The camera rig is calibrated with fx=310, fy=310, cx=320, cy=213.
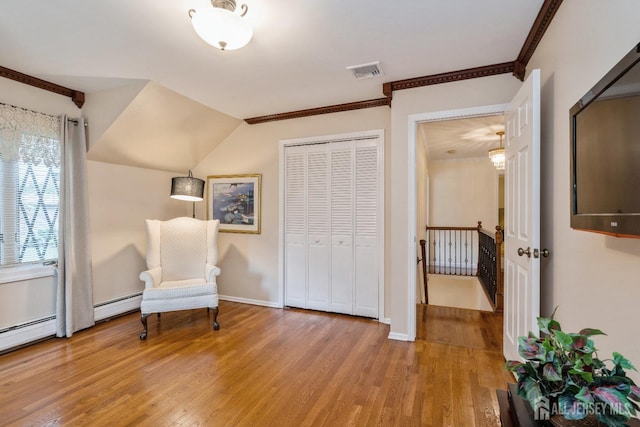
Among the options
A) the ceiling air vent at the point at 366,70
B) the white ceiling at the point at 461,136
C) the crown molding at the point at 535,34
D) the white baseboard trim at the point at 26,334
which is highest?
the ceiling air vent at the point at 366,70

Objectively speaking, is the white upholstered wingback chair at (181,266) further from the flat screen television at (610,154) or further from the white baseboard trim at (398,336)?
the flat screen television at (610,154)

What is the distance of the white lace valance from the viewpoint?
270cm

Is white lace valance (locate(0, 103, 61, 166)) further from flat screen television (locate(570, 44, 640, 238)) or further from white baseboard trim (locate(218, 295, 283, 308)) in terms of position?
flat screen television (locate(570, 44, 640, 238))

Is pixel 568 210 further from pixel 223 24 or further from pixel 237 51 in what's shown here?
pixel 237 51

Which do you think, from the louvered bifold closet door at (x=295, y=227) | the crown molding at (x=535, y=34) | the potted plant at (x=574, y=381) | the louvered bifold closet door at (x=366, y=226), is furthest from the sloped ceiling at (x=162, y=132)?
the potted plant at (x=574, y=381)

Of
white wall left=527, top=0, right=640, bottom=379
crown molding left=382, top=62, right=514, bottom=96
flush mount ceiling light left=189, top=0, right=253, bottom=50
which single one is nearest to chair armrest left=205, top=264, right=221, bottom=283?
flush mount ceiling light left=189, top=0, right=253, bottom=50

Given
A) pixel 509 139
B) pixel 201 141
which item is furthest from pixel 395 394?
pixel 201 141

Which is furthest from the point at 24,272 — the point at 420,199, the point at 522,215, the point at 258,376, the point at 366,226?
the point at 420,199

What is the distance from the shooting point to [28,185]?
2.89 m

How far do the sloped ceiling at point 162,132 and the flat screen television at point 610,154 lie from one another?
3299mm

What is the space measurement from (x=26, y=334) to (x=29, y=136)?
1.83m

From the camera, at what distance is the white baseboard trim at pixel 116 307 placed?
344cm

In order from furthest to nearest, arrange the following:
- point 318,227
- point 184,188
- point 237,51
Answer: point 318,227 → point 184,188 → point 237,51

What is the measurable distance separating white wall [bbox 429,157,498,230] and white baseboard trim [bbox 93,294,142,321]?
589 cm
